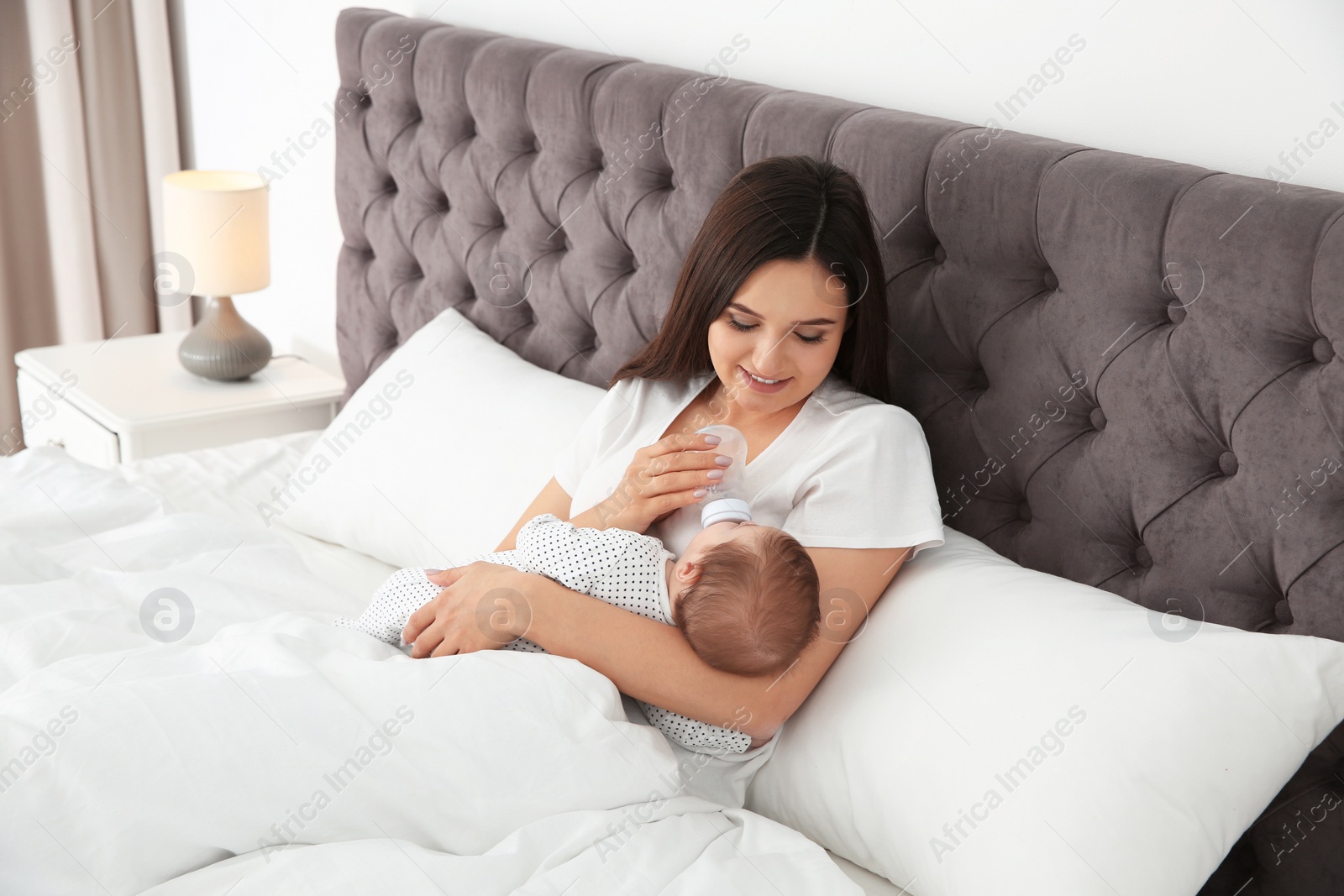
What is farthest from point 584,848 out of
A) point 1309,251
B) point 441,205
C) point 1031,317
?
point 441,205

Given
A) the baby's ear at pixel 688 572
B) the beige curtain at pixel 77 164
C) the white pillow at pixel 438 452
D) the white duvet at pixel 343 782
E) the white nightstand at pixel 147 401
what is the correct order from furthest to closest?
the beige curtain at pixel 77 164 < the white nightstand at pixel 147 401 < the white pillow at pixel 438 452 < the baby's ear at pixel 688 572 < the white duvet at pixel 343 782

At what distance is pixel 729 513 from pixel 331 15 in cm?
188

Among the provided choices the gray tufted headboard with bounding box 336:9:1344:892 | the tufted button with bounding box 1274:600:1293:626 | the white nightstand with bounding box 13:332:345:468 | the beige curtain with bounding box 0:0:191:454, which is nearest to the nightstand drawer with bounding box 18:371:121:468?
the white nightstand with bounding box 13:332:345:468

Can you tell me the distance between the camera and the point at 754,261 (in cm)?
128

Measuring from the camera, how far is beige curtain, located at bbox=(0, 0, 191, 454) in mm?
3008

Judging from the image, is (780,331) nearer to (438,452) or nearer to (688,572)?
(688,572)

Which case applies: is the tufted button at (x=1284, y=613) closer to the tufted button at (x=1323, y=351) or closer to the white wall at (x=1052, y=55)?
the tufted button at (x=1323, y=351)

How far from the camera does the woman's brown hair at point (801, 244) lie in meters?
1.27

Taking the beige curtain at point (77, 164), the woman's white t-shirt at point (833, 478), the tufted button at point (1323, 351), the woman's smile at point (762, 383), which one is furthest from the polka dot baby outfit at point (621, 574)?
the beige curtain at point (77, 164)

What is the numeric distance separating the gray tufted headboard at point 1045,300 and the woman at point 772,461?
0.10 m

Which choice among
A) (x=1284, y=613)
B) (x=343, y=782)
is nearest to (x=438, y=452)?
(x=343, y=782)

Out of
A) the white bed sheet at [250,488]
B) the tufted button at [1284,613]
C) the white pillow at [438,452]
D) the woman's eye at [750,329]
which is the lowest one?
the white bed sheet at [250,488]

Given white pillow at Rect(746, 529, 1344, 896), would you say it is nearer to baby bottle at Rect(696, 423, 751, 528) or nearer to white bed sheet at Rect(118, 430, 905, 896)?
baby bottle at Rect(696, 423, 751, 528)

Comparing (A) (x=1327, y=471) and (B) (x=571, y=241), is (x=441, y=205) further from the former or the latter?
(A) (x=1327, y=471)
